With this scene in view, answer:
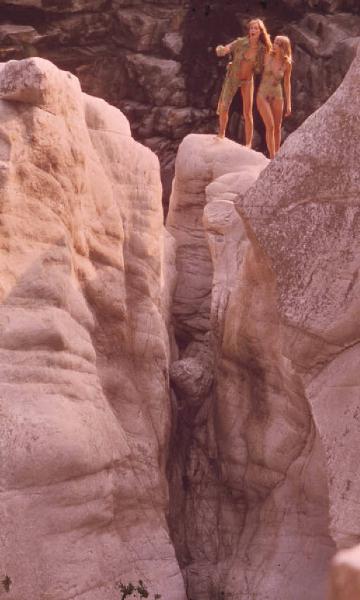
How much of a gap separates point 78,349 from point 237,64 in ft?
19.0

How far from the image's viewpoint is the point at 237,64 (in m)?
13.2

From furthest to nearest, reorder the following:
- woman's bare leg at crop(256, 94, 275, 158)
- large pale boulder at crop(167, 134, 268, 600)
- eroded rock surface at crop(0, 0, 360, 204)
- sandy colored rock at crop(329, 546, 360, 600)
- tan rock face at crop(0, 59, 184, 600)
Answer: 1. eroded rock surface at crop(0, 0, 360, 204)
2. woman's bare leg at crop(256, 94, 275, 158)
3. large pale boulder at crop(167, 134, 268, 600)
4. tan rock face at crop(0, 59, 184, 600)
5. sandy colored rock at crop(329, 546, 360, 600)

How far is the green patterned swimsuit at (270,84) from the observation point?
13322 mm

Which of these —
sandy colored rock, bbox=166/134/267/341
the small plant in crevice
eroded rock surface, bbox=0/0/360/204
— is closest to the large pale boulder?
sandy colored rock, bbox=166/134/267/341

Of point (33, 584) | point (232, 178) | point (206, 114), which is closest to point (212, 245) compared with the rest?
point (232, 178)

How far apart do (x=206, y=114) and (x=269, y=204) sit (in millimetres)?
15894

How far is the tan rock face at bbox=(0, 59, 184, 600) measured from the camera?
300 inches

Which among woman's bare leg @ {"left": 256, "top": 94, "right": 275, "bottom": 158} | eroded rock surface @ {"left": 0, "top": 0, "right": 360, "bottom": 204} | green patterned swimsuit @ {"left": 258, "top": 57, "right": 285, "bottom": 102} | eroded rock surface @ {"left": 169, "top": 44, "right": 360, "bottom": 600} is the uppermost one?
eroded rock surface @ {"left": 0, "top": 0, "right": 360, "bottom": 204}

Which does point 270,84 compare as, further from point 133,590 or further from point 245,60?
point 133,590

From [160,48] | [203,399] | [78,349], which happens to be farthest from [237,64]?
[160,48]

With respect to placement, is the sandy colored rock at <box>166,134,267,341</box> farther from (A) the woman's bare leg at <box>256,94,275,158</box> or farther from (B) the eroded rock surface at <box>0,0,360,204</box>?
(B) the eroded rock surface at <box>0,0,360,204</box>

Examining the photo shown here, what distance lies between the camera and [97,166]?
31.1 feet

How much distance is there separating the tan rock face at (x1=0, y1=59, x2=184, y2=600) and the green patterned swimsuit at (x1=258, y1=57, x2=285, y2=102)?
12.1 feet

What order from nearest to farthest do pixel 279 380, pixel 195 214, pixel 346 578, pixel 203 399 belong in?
pixel 346 578 < pixel 279 380 < pixel 203 399 < pixel 195 214
